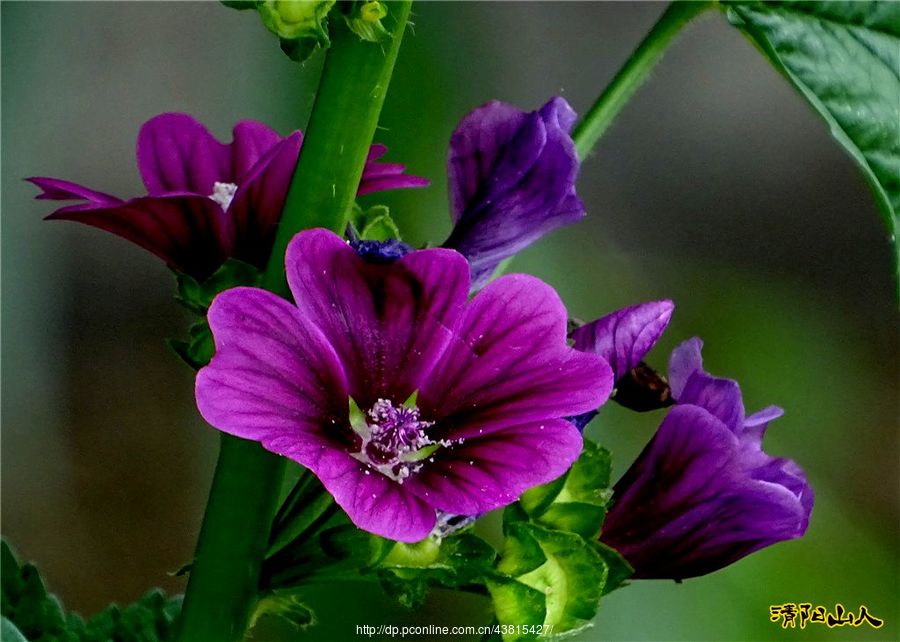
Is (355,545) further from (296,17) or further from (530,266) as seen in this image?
(530,266)

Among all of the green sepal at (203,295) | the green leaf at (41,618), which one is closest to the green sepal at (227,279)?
the green sepal at (203,295)

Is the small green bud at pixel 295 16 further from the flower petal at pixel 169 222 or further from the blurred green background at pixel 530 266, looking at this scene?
the blurred green background at pixel 530 266

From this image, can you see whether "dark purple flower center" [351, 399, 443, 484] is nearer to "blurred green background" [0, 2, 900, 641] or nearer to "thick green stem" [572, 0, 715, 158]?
"thick green stem" [572, 0, 715, 158]

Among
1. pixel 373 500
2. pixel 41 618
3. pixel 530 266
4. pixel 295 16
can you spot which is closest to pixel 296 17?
pixel 295 16

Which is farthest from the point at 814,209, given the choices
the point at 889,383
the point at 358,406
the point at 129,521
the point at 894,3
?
the point at 358,406

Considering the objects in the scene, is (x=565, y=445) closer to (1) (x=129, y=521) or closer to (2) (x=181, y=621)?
(2) (x=181, y=621)

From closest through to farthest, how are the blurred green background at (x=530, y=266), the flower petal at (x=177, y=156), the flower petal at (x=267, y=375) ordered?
the flower petal at (x=267, y=375) < the flower petal at (x=177, y=156) < the blurred green background at (x=530, y=266)

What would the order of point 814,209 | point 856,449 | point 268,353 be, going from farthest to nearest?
point 814,209, point 856,449, point 268,353
